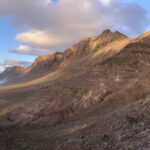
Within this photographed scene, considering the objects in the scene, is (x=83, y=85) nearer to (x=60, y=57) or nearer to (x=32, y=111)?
(x=32, y=111)

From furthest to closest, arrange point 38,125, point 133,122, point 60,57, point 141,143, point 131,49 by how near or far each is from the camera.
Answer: point 60,57
point 131,49
point 38,125
point 133,122
point 141,143

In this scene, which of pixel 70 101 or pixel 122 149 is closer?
pixel 122 149

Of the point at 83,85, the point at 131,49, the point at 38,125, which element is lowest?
the point at 38,125

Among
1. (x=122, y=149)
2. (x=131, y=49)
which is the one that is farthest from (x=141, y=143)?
(x=131, y=49)

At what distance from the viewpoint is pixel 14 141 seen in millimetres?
22594

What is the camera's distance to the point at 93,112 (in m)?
33.5

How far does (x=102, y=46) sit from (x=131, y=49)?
320ft

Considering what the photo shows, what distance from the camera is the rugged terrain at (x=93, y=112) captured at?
18542 millimetres

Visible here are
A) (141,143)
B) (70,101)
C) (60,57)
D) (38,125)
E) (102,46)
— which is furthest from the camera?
(60,57)

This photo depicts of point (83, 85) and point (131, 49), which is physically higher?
point (131, 49)

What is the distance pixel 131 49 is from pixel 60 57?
131m

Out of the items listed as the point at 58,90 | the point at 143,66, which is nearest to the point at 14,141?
the point at 58,90

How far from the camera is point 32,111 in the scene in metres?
42.3

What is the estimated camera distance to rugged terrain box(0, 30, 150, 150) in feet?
60.8
